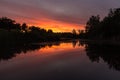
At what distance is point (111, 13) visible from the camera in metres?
96.5

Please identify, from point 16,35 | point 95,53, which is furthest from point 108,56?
point 16,35

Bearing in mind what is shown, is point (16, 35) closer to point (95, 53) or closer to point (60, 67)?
point (95, 53)

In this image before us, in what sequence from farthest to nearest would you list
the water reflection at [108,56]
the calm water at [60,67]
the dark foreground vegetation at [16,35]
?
1. the dark foreground vegetation at [16,35]
2. the water reflection at [108,56]
3. the calm water at [60,67]

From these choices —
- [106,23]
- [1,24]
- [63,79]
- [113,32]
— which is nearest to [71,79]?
[63,79]

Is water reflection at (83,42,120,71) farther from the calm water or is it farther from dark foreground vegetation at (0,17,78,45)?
dark foreground vegetation at (0,17,78,45)

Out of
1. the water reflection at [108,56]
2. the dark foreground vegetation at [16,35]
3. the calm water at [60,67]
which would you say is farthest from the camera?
the dark foreground vegetation at [16,35]

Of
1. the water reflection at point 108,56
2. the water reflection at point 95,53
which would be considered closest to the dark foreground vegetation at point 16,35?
the water reflection at point 95,53

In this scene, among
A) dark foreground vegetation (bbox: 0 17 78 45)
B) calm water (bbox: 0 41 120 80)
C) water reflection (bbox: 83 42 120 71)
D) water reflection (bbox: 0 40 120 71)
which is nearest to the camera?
calm water (bbox: 0 41 120 80)

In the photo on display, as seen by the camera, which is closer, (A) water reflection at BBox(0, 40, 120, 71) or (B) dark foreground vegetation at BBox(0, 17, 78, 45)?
(A) water reflection at BBox(0, 40, 120, 71)

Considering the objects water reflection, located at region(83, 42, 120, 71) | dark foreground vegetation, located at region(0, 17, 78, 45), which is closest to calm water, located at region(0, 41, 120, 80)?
water reflection, located at region(83, 42, 120, 71)

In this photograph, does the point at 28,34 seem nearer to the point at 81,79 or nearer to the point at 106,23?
the point at 106,23

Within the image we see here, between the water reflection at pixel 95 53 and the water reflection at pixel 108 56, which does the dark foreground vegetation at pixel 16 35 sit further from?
the water reflection at pixel 108 56

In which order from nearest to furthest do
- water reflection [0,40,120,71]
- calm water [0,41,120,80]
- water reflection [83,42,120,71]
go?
calm water [0,41,120,80] → water reflection [83,42,120,71] → water reflection [0,40,120,71]

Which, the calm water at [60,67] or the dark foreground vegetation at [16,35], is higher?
the dark foreground vegetation at [16,35]
